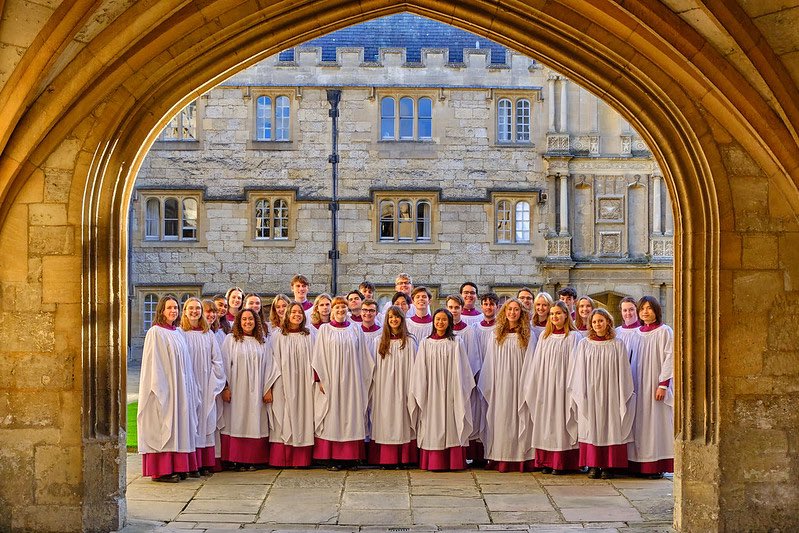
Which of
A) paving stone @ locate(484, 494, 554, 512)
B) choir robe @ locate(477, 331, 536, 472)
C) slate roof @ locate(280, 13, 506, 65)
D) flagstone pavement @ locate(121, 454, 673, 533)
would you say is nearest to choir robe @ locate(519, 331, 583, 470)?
choir robe @ locate(477, 331, 536, 472)

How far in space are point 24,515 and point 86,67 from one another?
337cm

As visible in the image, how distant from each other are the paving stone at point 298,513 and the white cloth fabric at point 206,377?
1.50 meters

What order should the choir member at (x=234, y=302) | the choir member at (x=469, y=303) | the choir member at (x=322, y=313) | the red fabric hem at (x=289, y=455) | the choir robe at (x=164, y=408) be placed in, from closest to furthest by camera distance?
1. the choir robe at (x=164, y=408)
2. the red fabric hem at (x=289, y=455)
3. the choir member at (x=322, y=313)
4. the choir member at (x=234, y=302)
5. the choir member at (x=469, y=303)

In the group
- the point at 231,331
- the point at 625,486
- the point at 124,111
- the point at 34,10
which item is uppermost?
the point at 34,10

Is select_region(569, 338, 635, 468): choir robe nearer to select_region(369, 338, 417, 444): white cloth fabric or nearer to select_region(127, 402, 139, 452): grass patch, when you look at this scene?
select_region(369, 338, 417, 444): white cloth fabric

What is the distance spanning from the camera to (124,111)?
26.3ft

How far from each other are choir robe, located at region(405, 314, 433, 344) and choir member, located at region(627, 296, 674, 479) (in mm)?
2328

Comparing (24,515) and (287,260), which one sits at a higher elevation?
(287,260)

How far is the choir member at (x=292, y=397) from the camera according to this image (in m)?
10.8

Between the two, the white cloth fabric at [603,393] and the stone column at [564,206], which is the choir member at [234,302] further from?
the stone column at [564,206]

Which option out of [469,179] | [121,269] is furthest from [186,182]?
[121,269]

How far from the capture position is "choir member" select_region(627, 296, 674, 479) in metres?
10.4

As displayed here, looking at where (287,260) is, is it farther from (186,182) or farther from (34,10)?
(34,10)

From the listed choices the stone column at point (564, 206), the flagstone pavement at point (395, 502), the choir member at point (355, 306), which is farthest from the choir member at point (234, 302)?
the stone column at point (564, 206)
